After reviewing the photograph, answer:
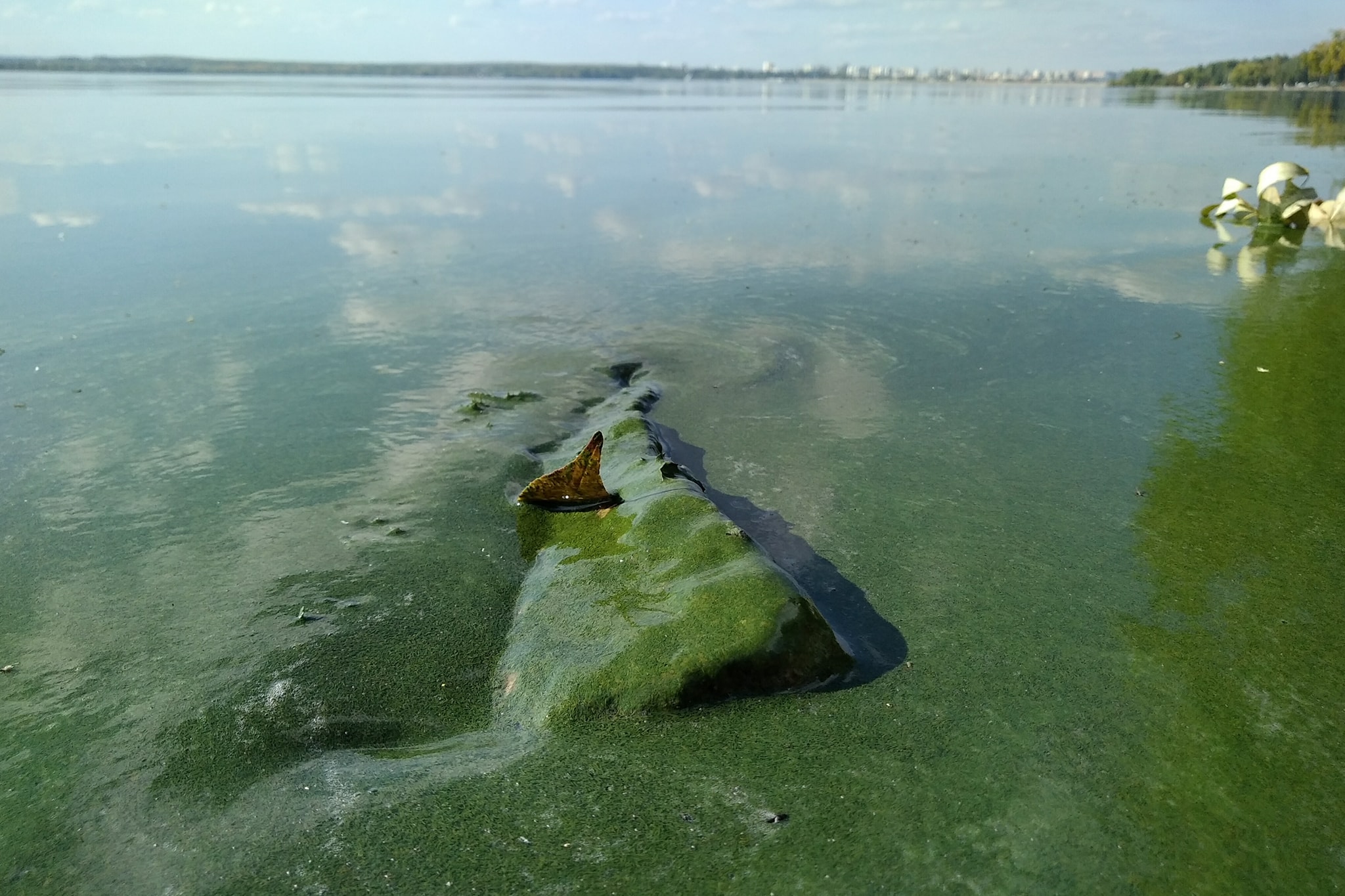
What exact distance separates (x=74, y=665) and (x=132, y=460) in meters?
2.46

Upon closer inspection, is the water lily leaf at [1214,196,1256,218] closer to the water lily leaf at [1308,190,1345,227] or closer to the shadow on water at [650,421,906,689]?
the water lily leaf at [1308,190,1345,227]

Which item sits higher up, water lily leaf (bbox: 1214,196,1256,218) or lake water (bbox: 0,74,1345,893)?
water lily leaf (bbox: 1214,196,1256,218)

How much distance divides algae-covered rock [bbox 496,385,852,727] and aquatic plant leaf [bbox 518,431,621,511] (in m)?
0.24

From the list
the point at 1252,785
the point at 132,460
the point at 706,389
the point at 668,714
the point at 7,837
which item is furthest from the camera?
the point at 706,389

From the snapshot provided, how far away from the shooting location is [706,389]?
7738 mm

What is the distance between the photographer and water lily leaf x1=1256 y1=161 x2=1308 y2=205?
47.3 ft

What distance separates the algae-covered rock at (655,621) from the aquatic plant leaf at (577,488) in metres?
0.24

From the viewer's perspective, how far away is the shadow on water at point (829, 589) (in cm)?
426

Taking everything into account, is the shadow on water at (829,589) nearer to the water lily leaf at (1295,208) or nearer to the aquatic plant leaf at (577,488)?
the aquatic plant leaf at (577,488)

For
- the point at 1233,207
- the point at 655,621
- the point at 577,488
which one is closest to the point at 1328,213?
the point at 1233,207

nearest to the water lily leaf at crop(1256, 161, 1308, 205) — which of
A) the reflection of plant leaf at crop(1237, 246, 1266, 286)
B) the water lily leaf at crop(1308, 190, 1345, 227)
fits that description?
the water lily leaf at crop(1308, 190, 1345, 227)

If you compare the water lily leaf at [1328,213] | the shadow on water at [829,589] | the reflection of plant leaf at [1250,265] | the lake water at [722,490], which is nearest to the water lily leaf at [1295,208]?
the water lily leaf at [1328,213]

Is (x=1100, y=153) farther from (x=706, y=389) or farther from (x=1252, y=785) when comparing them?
(x=1252, y=785)

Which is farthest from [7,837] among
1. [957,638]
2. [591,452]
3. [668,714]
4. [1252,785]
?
[1252,785]
